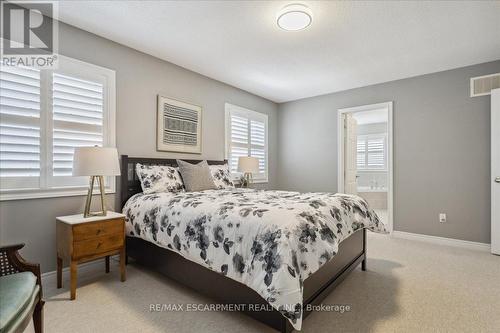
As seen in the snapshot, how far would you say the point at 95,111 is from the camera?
2.79 metres

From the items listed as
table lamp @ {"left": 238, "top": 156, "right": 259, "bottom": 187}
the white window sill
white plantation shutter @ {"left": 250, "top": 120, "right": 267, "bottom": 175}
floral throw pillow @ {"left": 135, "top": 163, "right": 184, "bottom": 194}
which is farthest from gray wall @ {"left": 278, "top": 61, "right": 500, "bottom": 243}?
the white window sill

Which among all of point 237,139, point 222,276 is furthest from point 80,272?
point 237,139

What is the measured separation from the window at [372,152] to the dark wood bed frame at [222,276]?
5563mm

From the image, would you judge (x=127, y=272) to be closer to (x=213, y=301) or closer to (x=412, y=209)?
(x=213, y=301)

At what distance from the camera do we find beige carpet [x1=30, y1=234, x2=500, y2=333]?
1.74 metres

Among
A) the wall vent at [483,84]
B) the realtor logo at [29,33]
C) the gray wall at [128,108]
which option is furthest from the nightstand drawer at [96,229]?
the wall vent at [483,84]

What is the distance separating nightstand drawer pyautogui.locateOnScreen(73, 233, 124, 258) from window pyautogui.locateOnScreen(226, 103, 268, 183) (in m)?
2.34

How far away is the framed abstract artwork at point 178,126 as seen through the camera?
3.42 m

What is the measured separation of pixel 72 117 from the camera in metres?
2.62

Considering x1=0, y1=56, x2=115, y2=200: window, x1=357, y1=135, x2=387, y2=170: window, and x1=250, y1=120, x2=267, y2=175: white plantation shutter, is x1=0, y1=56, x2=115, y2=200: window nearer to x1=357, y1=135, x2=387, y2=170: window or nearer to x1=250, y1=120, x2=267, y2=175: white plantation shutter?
x1=250, y1=120, x2=267, y2=175: white plantation shutter

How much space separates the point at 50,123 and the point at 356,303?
3.22m

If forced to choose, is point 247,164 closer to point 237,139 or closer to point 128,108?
point 237,139

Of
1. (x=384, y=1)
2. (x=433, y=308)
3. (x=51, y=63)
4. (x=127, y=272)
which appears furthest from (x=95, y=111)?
(x=433, y=308)

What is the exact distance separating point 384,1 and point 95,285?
3636mm
